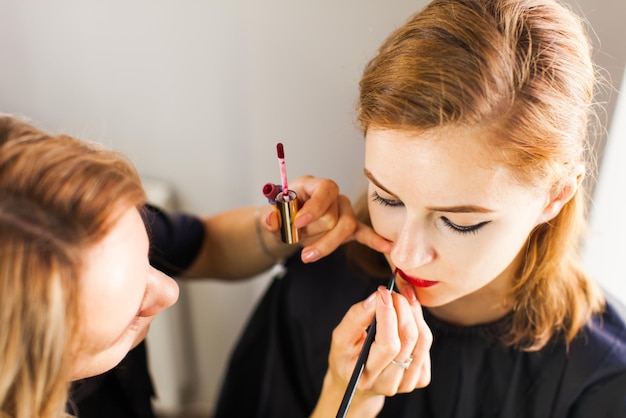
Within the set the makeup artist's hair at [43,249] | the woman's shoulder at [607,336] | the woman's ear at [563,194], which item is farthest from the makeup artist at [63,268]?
the woman's shoulder at [607,336]

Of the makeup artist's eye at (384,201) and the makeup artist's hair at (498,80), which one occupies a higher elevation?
the makeup artist's hair at (498,80)

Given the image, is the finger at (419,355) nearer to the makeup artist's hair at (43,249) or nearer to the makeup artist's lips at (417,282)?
the makeup artist's lips at (417,282)

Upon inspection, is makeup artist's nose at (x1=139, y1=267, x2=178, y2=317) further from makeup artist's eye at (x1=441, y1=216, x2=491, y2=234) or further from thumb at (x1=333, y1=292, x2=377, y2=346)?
makeup artist's eye at (x1=441, y1=216, x2=491, y2=234)

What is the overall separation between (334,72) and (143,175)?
45 centimetres

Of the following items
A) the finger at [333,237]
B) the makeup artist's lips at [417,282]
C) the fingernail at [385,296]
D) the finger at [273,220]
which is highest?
the finger at [273,220]

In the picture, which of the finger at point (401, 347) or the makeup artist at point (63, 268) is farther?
the finger at point (401, 347)

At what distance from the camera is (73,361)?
1.98 ft

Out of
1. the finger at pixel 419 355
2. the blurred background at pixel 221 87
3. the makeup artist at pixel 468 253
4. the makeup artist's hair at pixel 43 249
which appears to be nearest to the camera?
the makeup artist's hair at pixel 43 249

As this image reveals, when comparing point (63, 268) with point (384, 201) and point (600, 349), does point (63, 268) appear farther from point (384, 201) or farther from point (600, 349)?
point (600, 349)

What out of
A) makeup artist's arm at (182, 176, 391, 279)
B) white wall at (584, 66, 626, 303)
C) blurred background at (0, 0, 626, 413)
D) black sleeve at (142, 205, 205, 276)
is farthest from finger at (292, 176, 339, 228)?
white wall at (584, 66, 626, 303)

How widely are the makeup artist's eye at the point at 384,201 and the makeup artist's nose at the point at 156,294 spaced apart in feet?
0.83

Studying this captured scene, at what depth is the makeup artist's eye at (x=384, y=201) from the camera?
70cm

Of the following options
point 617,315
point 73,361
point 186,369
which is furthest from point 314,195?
point 186,369

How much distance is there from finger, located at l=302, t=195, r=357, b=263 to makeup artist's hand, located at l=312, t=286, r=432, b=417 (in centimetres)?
9
